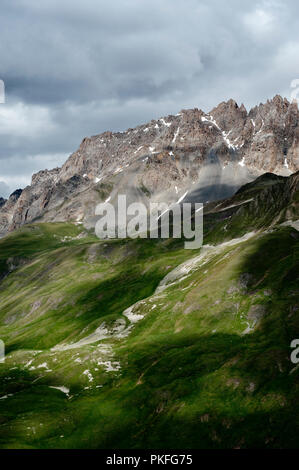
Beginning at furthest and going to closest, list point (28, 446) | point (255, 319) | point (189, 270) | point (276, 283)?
point (189, 270) → point (276, 283) → point (255, 319) → point (28, 446)

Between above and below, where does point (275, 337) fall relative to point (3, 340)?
above

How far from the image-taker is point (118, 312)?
568 feet

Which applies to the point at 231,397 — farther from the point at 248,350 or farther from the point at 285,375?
the point at 248,350

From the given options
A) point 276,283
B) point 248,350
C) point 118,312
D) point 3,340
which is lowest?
point 3,340

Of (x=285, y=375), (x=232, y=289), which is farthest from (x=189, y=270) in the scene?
(x=285, y=375)

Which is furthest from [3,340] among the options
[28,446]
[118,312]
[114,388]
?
[28,446]

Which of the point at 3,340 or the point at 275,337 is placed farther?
the point at 3,340

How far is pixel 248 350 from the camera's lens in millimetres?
88312

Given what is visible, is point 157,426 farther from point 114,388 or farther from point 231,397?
point 114,388

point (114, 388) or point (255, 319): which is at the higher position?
point (255, 319)

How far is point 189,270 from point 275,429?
12550 centimetres
